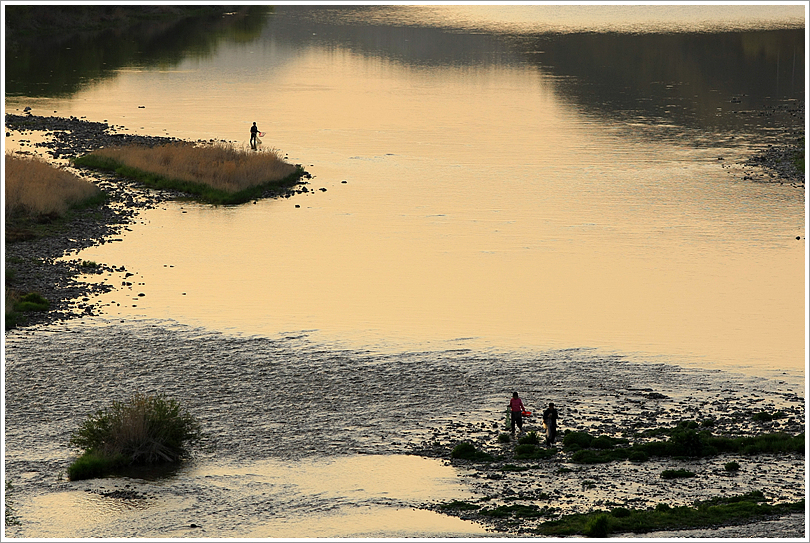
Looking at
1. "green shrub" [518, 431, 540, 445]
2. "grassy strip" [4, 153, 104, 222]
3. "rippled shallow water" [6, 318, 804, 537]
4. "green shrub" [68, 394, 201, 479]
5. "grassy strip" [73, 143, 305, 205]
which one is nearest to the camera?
"rippled shallow water" [6, 318, 804, 537]

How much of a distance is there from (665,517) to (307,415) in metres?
15.0

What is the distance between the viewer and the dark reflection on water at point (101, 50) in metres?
130

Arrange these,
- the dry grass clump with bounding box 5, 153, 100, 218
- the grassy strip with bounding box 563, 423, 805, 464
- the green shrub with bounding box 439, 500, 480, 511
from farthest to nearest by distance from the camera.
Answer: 1. the dry grass clump with bounding box 5, 153, 100, 218
2. the grassy strip with bounding box 563, 423, 805, 464
3. the green shrub with bounding box 439, 500, 480, 511

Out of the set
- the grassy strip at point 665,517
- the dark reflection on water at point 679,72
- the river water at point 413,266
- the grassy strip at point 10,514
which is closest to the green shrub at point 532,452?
the river water at point 413,266

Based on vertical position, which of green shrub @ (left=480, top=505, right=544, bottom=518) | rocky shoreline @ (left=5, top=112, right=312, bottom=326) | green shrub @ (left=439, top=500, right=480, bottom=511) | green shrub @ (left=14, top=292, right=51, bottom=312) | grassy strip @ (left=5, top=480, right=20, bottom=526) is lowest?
green shrub @ (left=439, top=500, right=480, bottom=511)

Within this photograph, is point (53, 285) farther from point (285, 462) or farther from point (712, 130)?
point (712, 130)

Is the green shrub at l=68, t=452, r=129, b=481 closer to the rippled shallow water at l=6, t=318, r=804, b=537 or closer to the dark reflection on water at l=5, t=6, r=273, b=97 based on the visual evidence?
the rippled shallow water at l=6, t=318, r=804, b=537

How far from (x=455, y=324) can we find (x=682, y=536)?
25169mm

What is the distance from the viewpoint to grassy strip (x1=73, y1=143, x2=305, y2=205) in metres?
80.8

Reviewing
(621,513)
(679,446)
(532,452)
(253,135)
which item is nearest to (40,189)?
(253,135)

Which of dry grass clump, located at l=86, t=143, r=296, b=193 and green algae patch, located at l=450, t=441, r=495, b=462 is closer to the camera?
green algae patch, located at l=450, t=441, r=495, b=462

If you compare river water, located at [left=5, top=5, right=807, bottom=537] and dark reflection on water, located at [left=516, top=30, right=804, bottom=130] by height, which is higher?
dark reflection on water, located at [left=516, top=30, right=804, bottom=130]

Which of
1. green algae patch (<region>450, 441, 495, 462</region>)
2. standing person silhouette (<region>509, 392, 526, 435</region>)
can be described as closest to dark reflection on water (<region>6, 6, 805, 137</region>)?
standing person silhouette (<region>509, 392, 526, 435</region>)

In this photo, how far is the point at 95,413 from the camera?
3866cm
